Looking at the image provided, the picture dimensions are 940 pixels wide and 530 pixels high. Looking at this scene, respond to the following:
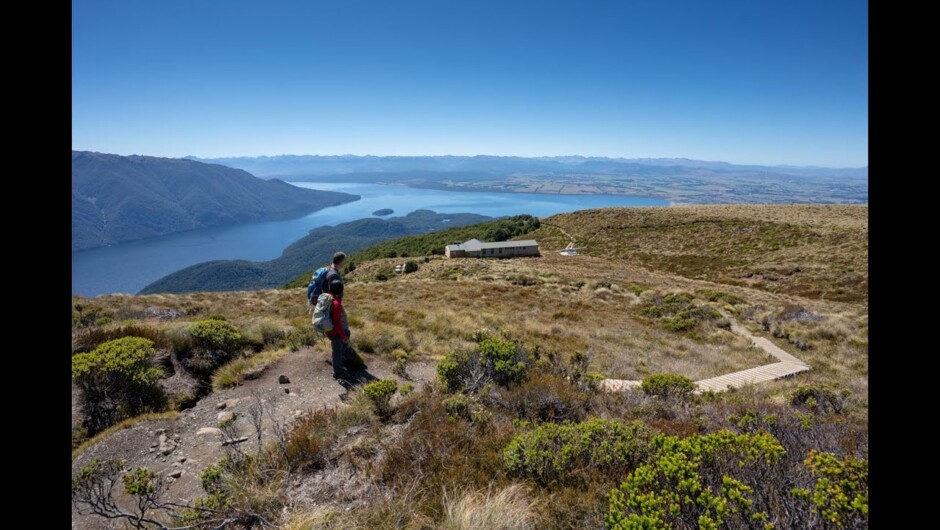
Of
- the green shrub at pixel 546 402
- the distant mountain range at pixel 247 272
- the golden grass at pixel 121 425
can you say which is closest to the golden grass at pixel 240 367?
the golden grass at pixel 121 425

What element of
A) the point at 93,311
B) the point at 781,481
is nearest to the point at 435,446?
the point at 781,481

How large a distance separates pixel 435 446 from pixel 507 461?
737 millimetres

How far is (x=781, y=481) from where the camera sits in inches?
123

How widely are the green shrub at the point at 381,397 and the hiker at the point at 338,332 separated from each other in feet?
5.59

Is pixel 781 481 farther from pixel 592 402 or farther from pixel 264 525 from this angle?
pixel 264 525

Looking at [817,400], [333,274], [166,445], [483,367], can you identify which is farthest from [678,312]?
[166,445]

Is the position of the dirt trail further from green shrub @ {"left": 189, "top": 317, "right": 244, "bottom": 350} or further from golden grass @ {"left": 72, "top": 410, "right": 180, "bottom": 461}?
green shrub @ {"left": 189, "top": 317, "right": 244, "bottom": 350}

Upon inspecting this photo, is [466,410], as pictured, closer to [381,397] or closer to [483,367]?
[381,397]

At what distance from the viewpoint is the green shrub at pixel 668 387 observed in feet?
22.0

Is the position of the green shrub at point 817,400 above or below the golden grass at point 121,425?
below

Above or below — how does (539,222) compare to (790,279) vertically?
above

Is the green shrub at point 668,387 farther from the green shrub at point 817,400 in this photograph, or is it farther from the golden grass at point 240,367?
the golden grass at point 240,367

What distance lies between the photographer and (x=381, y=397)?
548 cm

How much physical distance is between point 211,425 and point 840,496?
6.26 meters
